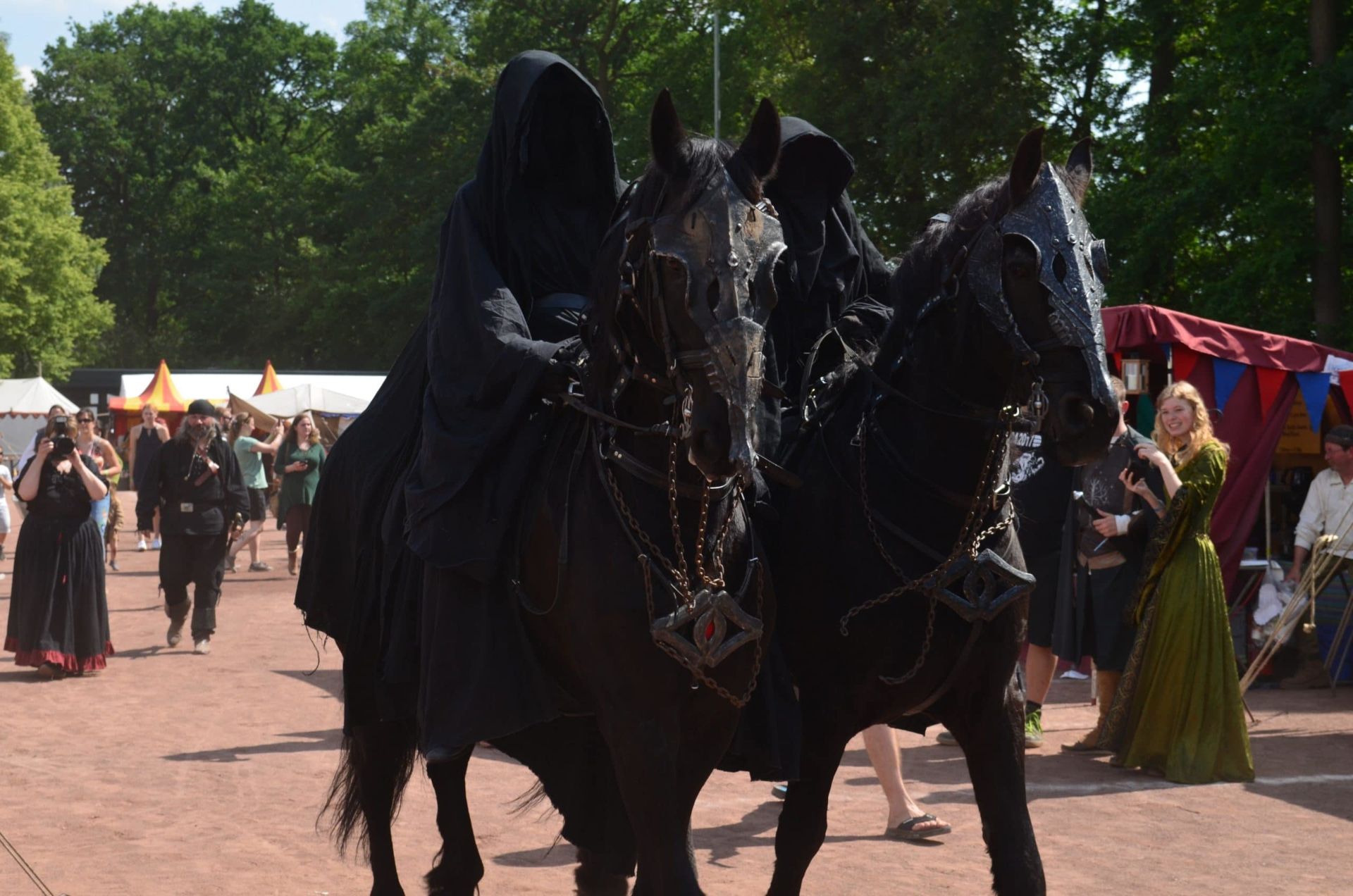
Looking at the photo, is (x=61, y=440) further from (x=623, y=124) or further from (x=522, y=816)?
(x=623, y=124)

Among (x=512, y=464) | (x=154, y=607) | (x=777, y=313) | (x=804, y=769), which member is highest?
(x=777, y=313)

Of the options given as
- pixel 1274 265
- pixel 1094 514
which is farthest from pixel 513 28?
pixel 1094 514

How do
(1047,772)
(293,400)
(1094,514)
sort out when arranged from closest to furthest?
(1047,772) → (1094,514) → (293,400)

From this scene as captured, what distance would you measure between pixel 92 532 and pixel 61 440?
2.99 feet

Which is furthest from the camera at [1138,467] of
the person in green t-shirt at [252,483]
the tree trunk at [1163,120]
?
the tree trunk at [1163,120]

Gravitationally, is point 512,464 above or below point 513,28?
below

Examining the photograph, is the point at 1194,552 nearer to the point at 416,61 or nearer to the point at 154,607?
the point at 154,607

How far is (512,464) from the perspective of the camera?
14.8 feet

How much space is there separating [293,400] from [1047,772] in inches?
1023

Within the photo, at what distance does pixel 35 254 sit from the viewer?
53.2 m

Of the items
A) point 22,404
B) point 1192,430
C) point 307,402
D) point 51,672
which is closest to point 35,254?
point 22,404

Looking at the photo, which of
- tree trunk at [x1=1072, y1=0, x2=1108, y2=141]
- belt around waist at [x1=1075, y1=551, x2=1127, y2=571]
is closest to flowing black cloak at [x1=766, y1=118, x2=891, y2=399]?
belt around waist at [x1=1075, y1=551, x2=1127, y2=571]

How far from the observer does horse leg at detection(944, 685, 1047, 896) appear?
→ 426cm

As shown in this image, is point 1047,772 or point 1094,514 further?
point 1094,514
